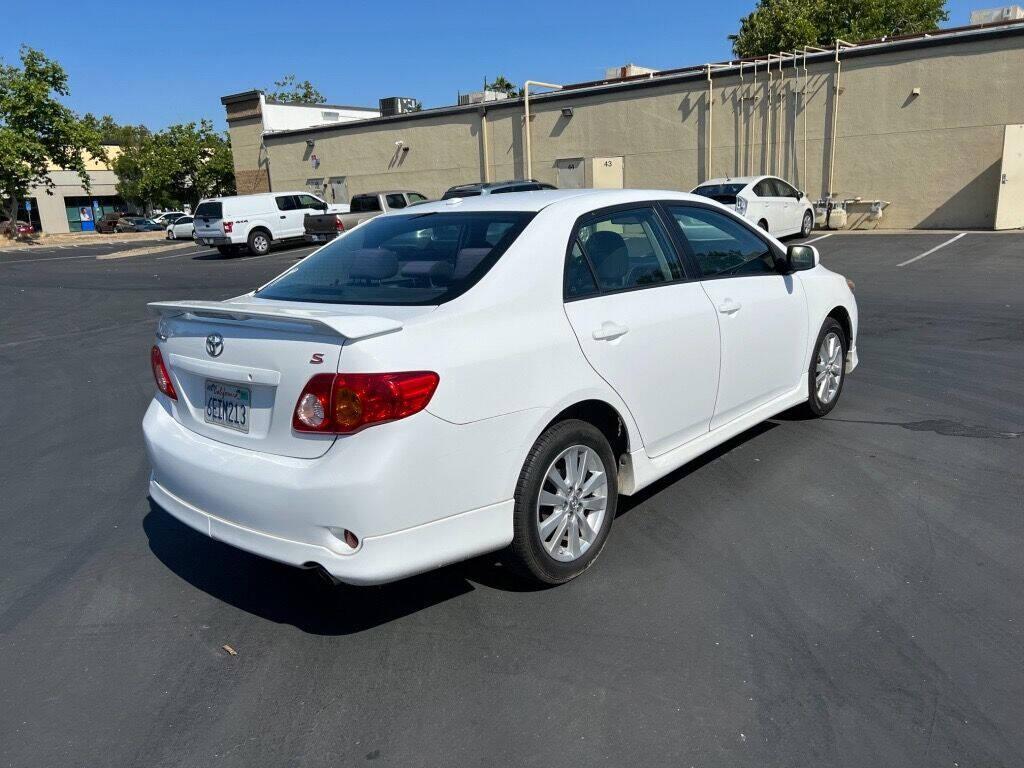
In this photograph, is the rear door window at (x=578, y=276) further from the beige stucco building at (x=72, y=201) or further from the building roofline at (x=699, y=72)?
the beige stucco building at (x=72, y=201)

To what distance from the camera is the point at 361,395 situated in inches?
114

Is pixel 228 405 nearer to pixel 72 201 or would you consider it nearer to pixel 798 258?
pixel 798 258

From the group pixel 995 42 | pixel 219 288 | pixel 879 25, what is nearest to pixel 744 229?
pixel 219 288

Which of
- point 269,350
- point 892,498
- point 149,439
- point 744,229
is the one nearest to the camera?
point 269,350

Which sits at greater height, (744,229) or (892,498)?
(744,229)

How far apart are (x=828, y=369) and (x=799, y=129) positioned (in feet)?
64.6

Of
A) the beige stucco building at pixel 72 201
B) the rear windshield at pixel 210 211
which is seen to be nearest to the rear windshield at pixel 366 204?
the rear windshield at pixel 210 211

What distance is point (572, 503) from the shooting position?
3.61 metres

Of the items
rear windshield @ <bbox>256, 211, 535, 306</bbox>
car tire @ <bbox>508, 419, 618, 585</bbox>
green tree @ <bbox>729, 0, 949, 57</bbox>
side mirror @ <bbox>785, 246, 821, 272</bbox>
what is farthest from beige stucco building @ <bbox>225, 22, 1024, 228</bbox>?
car tire @ <bbox>508, 419, 618, 585</bbox>

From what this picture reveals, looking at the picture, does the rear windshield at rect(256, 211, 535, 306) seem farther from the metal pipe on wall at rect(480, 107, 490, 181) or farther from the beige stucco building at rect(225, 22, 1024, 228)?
the metal pipe on wall at rect(480, 107, 490, 181)

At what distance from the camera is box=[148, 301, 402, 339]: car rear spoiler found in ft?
9.54

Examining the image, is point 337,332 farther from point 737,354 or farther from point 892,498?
point 892,498

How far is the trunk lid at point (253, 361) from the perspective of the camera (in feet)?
9.80

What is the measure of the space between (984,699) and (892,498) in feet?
5.85
